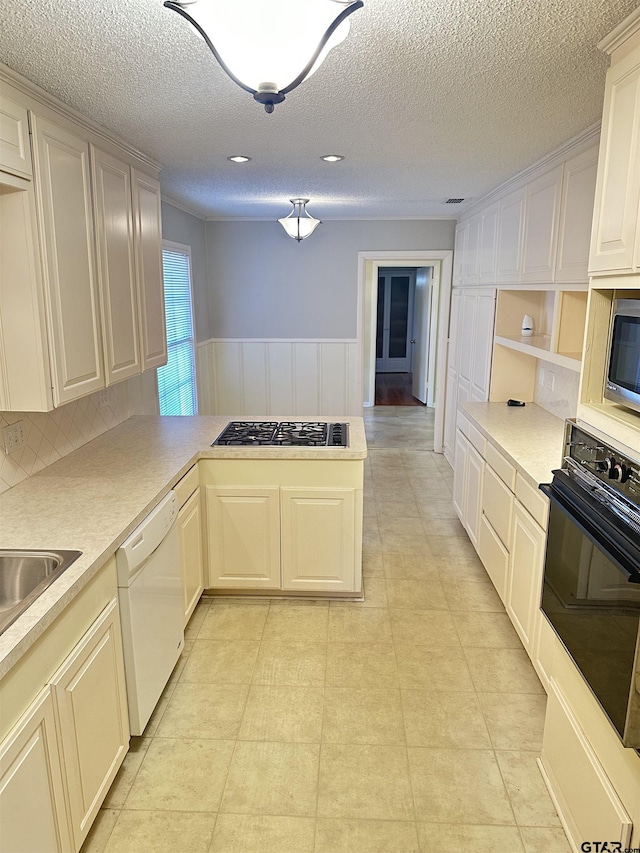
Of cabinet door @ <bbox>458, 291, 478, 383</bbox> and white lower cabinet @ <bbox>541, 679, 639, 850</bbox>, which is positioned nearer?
white lower cabinet @ <bbox>541, 679, 639, 850</bbox>

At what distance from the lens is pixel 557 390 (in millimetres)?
3727

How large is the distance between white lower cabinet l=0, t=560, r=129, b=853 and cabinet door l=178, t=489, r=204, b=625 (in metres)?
0.78

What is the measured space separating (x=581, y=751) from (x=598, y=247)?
5.10 ft

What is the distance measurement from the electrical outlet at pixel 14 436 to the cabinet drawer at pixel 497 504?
2.27 metres

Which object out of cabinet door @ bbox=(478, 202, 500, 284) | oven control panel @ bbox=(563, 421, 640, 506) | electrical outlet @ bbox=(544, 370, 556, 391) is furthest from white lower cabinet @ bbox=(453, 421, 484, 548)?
oven control panel @ bbox=(563, 421, 640, 506)

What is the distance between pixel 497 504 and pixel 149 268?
2317 mm

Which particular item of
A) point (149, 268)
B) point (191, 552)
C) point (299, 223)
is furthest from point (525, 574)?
point (299, 223)

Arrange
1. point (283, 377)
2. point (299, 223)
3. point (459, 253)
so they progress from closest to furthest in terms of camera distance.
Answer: point (299, 223) → point (459, 253) → point (283, 377)

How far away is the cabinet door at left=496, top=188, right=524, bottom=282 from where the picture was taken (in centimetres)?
358

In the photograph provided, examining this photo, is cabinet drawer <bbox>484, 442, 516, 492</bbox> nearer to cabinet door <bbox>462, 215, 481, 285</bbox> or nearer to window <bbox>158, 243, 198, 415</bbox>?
cabinet door <bbox>462, 215, 481, 285</bbox>

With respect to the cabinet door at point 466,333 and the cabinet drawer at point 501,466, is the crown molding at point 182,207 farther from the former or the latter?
the cabinet drawer at point 501,466

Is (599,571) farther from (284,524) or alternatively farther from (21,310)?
(21,310)

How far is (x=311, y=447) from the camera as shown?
306 cm

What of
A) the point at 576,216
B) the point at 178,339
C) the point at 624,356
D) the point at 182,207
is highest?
the point at 182,207
